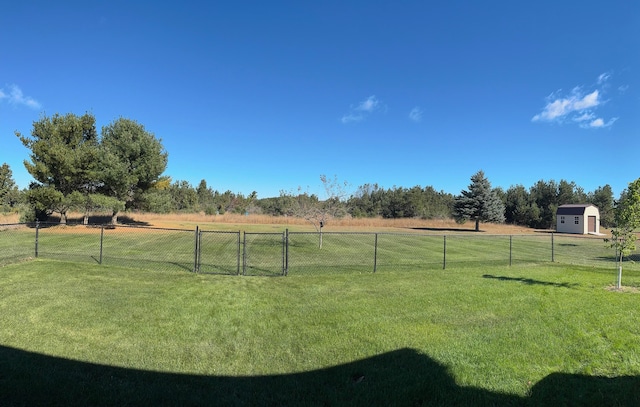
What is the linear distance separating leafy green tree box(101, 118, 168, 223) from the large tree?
35.8 metres

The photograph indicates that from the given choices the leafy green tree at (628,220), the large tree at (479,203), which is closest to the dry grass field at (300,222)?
the large tree at (479,203)

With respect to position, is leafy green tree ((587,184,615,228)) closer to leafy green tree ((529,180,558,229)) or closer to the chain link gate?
leafy green tree ((529,180,558,229))

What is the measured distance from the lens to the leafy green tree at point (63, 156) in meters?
23.3

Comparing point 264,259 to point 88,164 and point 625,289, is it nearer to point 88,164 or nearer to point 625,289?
point 625,289

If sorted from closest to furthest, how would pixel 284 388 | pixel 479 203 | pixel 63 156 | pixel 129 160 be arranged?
1. pixel 284 388
2. pixel 63 156
3. pixel 129 160
4. pixel 479 203

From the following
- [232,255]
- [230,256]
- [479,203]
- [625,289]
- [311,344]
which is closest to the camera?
[311,344]

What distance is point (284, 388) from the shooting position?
3934 mm

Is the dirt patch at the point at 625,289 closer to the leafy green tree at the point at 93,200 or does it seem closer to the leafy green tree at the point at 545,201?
the leafy green tree at the point at 93,200

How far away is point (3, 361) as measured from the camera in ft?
14.0

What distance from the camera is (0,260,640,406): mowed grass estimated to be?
378cm

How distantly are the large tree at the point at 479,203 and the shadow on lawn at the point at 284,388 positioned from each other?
43.5m

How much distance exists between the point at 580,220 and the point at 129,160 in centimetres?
4822

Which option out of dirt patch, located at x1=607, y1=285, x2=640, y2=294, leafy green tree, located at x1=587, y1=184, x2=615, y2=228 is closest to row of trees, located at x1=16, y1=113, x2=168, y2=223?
dirt patch, located at x1=607, y1=285, x2=640, y2=294

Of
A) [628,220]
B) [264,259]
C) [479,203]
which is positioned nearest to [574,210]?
[479,203]
